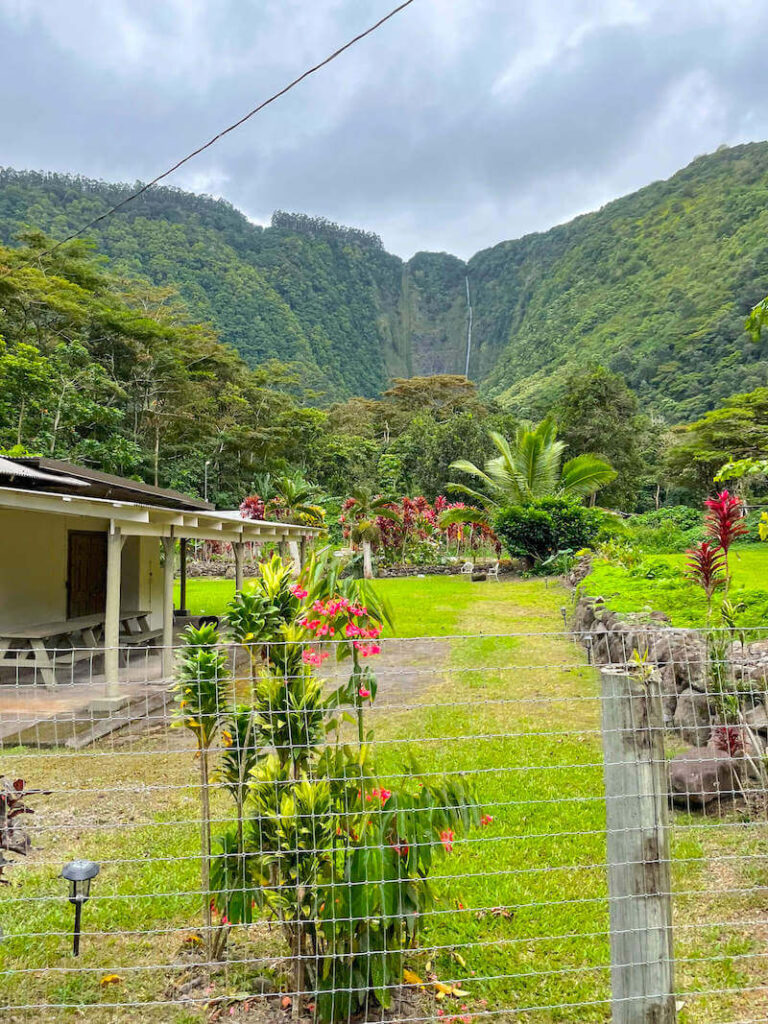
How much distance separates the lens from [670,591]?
765 cm

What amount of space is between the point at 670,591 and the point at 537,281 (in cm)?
11680

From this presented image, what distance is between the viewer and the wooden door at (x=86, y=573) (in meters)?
9.79

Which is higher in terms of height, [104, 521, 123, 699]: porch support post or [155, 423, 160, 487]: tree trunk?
[155, 423, 160, 487]: tree trunk

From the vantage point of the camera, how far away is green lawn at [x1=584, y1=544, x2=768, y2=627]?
18.8 feet

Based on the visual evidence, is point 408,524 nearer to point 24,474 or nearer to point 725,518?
point 24,474

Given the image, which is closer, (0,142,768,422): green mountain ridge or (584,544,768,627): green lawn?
(584,544,768,627): green lawn

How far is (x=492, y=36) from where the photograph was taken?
655 cm

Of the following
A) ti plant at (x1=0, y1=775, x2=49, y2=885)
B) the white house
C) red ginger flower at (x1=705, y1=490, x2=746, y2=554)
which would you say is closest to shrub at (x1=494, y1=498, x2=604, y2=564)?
the white house

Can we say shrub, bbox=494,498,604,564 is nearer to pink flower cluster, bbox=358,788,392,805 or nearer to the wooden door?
the wooden door

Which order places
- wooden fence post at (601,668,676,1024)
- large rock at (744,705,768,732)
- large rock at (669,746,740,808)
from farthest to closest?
large rock at (744,705,768,732) < large rock at (669,746,740,808) < wooden fence post at (601,668,676,1024)

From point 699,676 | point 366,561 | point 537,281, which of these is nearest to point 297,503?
point 366,561

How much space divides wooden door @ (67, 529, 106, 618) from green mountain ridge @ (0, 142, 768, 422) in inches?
1295

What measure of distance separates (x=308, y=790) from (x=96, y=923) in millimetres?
1646

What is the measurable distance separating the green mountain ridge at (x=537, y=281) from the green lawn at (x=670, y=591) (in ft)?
116
